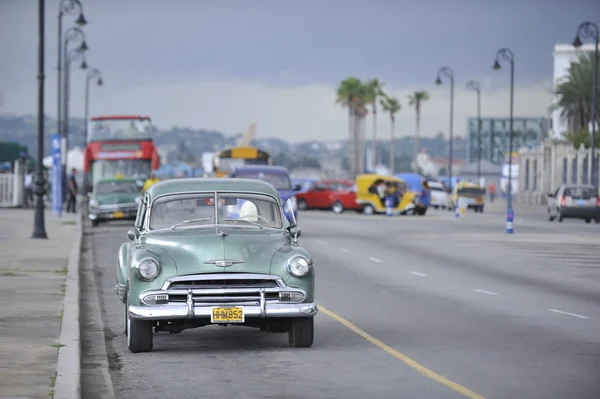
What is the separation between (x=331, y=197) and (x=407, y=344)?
5768cm

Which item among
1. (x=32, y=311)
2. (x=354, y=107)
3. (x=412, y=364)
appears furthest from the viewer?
(x=354, y=107)

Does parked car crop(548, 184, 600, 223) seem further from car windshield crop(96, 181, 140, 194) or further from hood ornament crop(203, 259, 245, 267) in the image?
hood ornament crop(203, 259, 245, 267)

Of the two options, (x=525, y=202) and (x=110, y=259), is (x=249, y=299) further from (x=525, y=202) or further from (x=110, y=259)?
(x=525, y=202)

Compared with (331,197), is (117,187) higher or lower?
higher

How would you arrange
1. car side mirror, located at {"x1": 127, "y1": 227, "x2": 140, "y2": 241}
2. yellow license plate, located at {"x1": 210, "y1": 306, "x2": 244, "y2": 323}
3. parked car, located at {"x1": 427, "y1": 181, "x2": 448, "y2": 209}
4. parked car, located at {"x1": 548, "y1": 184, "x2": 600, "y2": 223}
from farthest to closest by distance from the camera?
parked car, located at {"x1": 427, "y1": 181, "x2": 448, "y2": 209}, parked car, located at {"x1": 548, "y1": 184, "x2": 600, "y2": 223}, car side mirror, located at {"x1": 127, "y1": 227, "x2": 140, "y2": 241}, yellow license plate, located at {"x1": 210, "y1": 306, "x2": 244, "y2": 323}

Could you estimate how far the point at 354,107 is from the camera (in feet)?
515

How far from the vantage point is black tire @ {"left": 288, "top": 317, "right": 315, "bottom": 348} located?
44.4ft

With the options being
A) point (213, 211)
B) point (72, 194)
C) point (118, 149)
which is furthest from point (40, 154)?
point (213, 211)

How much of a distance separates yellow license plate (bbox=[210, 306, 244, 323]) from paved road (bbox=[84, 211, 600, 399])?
1.40 feet

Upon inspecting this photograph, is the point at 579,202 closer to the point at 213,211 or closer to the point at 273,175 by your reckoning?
the point at 273,175

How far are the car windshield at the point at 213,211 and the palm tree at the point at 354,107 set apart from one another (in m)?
137

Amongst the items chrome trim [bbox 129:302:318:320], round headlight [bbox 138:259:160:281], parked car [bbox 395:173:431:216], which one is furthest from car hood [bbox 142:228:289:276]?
parked car [bbox 395:173:431:216]

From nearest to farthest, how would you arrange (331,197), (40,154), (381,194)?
(40,154) < (381,194) < (331,197)

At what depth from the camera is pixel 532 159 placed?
102062mm
